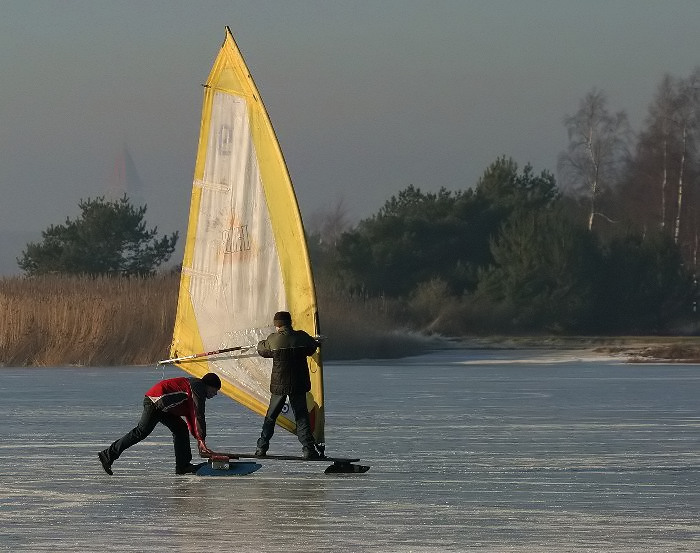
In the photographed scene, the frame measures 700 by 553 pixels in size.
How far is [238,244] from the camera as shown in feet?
44.9

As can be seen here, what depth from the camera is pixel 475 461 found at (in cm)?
1408

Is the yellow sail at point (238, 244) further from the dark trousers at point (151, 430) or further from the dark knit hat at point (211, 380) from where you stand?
the dark knit hat at point (211, 380)

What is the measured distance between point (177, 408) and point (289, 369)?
896 millimetres

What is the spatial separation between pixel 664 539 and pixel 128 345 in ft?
79.8

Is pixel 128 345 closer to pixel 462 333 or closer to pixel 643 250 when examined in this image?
pixel 462 333

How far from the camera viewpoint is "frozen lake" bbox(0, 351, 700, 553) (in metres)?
9.57

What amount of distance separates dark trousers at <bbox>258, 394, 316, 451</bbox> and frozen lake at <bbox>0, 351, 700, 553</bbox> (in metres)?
0.31

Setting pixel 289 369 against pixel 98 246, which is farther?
pixel 98 246

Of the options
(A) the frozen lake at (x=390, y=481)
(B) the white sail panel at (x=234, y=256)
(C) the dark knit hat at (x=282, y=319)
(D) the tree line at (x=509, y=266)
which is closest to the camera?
(A) the frozen lake at (x=390, y=481)

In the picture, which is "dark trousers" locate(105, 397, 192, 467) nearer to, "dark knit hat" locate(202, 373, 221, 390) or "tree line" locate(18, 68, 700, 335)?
"dark knit hat" locate(202, 373, 221, 390)

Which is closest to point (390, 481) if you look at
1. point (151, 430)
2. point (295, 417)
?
point (295, 417)

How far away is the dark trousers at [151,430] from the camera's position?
1263cm

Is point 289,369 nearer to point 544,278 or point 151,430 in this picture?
point 151,430

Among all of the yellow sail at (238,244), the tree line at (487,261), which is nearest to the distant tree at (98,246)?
the tree line at (487,261)
